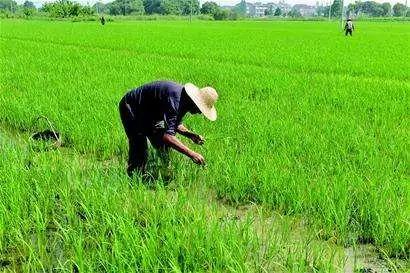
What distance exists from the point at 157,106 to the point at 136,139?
13.0 inches

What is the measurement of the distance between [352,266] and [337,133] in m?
2.23

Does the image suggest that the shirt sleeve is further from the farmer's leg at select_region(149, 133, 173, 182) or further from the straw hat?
the farmer's leg at select_region(149, 133, 173, 182)

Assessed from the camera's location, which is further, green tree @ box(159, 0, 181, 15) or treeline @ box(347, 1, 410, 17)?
treeline @ box(347, 1, 410, 17)

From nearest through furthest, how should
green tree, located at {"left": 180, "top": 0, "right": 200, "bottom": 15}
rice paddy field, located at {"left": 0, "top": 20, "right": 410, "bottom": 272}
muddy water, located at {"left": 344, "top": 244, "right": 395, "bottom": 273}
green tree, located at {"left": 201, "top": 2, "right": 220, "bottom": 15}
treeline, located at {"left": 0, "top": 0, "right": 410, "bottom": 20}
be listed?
rice paddy field, located at {"left": 0, "top": 20, "right": 410, "bottom": 272}
muddy water, located at {"left": 344, "top": 244, "right": 395, "bottom": 273}
treeline, located at {"left": 0, "top": 0, "right": 410, "bottom": 20}
green tree, located at {"left": 180, "top": 0, "right": 200, "bottom": 15}
green tree, located at {"left": 201, "top": 2, "right": 220, "bottom": 15}

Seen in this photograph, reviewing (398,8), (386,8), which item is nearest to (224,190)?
(386,8)

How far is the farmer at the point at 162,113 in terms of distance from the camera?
285 cm

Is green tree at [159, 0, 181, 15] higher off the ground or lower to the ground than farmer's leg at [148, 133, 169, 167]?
higher

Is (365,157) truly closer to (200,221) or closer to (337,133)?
(337,133)

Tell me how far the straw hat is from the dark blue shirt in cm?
11

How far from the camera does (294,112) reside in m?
5.59

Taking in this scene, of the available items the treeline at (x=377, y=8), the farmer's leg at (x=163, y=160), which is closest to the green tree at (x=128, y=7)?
the treeline at (x=377, y=8)

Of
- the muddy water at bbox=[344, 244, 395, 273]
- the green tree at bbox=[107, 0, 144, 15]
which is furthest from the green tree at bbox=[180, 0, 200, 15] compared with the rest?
the muddy water at bbox=[344, 244, 395, 273]

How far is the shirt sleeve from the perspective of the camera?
2853 millimetres

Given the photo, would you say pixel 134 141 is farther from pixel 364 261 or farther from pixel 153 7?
pixel 153 7
